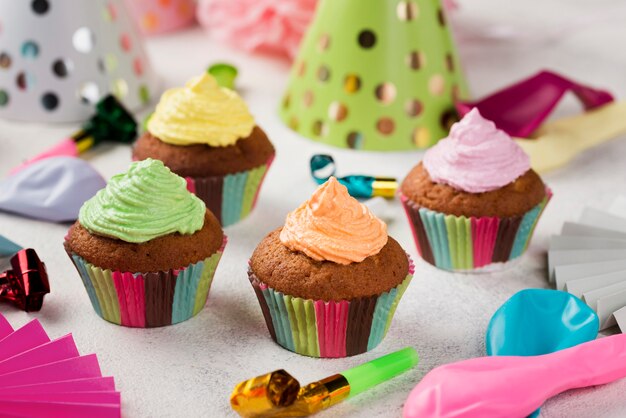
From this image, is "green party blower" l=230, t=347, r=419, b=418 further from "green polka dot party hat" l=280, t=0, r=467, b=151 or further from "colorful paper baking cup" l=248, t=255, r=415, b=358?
"green polka dot party hat" l=280, t=0, r=467, b=151

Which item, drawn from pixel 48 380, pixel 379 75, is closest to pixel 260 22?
pixel 379 75

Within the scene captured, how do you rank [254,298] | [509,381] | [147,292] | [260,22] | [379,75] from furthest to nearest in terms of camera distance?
[260,22] → [379,75] → [254,298] → [147,292] → [509,381]

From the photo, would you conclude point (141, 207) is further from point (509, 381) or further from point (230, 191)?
point (509, 381)

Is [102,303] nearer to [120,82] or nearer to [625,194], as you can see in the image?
[120,82]

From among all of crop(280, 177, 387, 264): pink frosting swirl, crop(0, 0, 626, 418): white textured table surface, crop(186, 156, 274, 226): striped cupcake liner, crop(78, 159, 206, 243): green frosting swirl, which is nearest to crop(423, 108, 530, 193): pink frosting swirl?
crop(0, 0, 626, 418): white textured table surface

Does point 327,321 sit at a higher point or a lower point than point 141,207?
lower

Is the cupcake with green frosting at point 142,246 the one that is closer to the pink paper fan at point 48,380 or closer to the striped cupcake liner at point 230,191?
the pink paper fan at point 48,380
